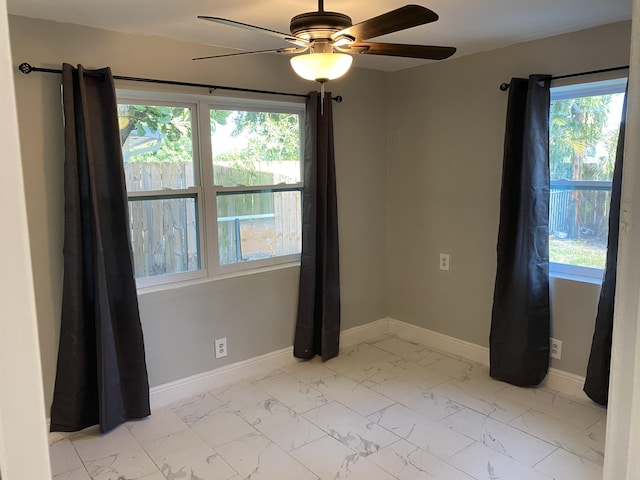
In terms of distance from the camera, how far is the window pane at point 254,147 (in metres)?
3.24

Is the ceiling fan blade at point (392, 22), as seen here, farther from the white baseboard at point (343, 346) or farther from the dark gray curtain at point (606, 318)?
the white baseboard at point (343, 346)

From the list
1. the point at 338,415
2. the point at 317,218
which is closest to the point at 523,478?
the point at 338,415

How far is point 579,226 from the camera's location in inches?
121

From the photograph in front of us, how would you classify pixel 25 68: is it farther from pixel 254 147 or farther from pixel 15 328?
pixel 15 328

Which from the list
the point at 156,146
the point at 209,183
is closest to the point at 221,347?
the point at 209,183

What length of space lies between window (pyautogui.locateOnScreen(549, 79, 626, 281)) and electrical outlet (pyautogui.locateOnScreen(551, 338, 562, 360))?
0.44 metres

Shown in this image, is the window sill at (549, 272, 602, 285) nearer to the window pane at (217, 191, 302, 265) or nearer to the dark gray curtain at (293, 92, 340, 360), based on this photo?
the dark gray curtain at (293, 92, 340, 360)

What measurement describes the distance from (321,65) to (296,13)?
72cm

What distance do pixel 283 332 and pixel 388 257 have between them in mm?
1170

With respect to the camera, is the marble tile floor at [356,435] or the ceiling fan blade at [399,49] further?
the marble tile floor at [356,435]

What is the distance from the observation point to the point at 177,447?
2.59 metres

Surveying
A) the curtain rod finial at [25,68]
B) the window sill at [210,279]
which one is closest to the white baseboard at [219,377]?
the window sill at [210,279]

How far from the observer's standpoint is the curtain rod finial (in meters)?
2.38

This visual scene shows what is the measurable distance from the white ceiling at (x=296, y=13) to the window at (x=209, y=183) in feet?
1.41
